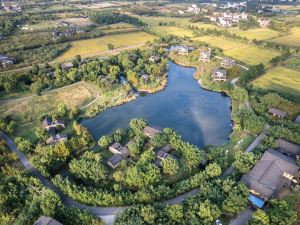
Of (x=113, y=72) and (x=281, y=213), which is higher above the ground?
(x=113, y=72)

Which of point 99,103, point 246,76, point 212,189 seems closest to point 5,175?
point 99,103

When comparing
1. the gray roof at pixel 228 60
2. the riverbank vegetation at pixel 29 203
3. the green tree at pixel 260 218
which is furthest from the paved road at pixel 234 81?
the riverbank vegetation at pixel 29 203

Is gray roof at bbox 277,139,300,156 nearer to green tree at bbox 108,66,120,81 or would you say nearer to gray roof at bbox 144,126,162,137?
gray roof at bbox 144,126,162,137

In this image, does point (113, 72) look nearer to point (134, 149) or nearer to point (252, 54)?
point (134, 149)

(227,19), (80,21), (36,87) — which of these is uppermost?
(80,21)

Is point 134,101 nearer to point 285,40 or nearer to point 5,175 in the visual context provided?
point 5,175

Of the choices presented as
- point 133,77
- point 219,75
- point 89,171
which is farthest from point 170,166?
point 219,75
